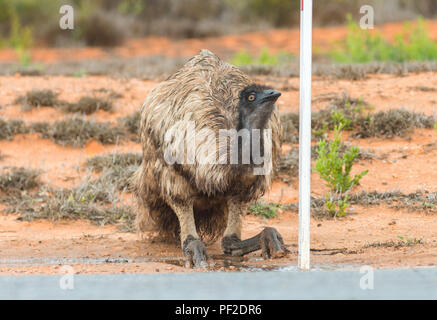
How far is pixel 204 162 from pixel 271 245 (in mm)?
1010

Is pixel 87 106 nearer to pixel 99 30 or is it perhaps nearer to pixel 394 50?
pixel 394 50

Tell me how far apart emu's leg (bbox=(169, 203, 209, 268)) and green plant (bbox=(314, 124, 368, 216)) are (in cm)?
197

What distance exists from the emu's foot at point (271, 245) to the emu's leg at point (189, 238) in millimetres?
527

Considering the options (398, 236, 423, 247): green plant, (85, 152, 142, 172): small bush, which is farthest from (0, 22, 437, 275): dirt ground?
(85, 152, 142, 172): small bush

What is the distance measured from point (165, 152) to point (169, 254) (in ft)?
3.69

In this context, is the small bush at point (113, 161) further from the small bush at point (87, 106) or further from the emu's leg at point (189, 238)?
the emu's leg at point (189, 238)

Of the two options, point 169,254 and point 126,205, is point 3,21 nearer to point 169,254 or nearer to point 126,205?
point 126,205

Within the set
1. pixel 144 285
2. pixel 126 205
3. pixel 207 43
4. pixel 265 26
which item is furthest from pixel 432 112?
pixel 265 26

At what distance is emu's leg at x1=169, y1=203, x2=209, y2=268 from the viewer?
21.8 ft

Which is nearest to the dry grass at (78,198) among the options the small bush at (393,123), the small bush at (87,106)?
the small bush at (87,106)

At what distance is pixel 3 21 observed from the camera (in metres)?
24.9

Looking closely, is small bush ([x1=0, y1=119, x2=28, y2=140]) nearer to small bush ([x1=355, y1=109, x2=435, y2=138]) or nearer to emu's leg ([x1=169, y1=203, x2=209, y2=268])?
small bush ([x1=355, y1=109, x2=435, y2=138])

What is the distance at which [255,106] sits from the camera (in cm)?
622

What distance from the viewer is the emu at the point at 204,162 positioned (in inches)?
247
